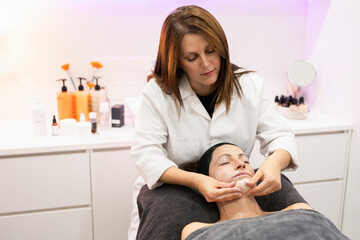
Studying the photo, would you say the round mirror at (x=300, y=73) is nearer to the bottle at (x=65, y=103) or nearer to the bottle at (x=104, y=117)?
the bottle at (x=104, y=117)

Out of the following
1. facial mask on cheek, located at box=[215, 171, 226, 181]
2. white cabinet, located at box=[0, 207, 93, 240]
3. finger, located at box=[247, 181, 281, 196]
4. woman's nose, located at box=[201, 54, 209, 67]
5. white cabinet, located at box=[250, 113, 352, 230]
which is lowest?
white cabinet, located at box=[0, 207, 93, 240]

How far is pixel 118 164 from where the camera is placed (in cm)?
195

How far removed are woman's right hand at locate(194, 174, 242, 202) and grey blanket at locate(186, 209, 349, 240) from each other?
0.12 m

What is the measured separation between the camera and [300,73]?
2.40 metres

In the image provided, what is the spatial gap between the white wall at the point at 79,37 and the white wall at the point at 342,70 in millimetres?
351

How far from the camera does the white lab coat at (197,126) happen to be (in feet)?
5.03

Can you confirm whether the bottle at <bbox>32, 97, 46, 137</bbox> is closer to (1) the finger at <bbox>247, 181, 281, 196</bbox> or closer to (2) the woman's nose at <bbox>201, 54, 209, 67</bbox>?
(2) the woman's nose at <bbox>201, 54, 209, 67</bbox>

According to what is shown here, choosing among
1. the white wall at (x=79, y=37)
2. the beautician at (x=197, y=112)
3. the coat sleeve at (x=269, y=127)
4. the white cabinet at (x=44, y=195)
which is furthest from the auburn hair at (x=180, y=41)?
the white wall at (x=79, y=37)

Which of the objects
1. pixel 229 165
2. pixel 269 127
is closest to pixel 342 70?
pixel 269 127

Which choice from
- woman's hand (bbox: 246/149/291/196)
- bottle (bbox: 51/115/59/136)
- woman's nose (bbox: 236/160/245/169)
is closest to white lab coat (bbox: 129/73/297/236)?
woman's hand (bbox: 246/149/291/196)

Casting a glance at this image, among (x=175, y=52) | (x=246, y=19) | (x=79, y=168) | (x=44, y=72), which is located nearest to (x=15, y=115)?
(x=44, y=72)

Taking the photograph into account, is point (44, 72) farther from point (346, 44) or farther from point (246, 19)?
point (346, 44)

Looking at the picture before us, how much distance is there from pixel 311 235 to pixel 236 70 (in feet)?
2.52

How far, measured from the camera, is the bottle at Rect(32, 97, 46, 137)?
1948mm
